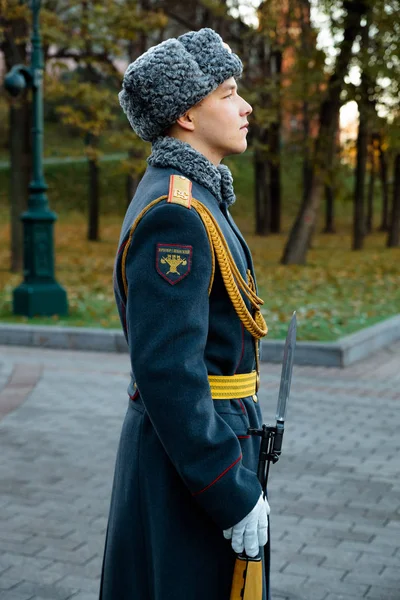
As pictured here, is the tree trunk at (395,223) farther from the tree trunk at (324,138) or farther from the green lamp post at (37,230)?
the green lamp post at (37,230)

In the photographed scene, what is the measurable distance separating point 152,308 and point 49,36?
1781cm

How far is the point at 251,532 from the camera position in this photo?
2.32 metres

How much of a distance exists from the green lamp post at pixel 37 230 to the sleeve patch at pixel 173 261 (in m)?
11.6

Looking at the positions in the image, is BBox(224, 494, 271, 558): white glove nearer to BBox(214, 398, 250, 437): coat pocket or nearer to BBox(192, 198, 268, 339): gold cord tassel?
BBox(214, 398, 250, 437): coat pocket

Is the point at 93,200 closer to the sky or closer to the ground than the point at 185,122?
closer to the sky

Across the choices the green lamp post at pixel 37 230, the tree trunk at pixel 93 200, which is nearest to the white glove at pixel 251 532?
the green lamp post at pixel 37 230

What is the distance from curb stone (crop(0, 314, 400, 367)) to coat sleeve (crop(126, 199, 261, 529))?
7844 mm

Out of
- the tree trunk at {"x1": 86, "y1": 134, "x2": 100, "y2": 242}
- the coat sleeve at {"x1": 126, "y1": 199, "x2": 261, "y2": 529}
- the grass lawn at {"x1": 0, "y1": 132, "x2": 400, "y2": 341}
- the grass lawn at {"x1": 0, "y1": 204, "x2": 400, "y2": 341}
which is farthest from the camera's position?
the tree trunk at {"x1": 86, "y1": 134, "x2": 100, "y2": 242}

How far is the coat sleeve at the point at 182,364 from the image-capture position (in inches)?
88.4

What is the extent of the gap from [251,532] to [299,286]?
16271mm

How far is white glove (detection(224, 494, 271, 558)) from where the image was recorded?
7.59 feet

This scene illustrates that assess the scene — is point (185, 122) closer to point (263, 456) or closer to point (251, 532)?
point (263, 456)

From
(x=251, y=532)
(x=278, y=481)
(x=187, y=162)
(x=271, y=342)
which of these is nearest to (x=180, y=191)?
(x=187, y=162)

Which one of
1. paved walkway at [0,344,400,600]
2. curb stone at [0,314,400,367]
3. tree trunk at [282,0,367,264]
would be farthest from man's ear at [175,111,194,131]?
tree trunk at [282,0,367,264]
